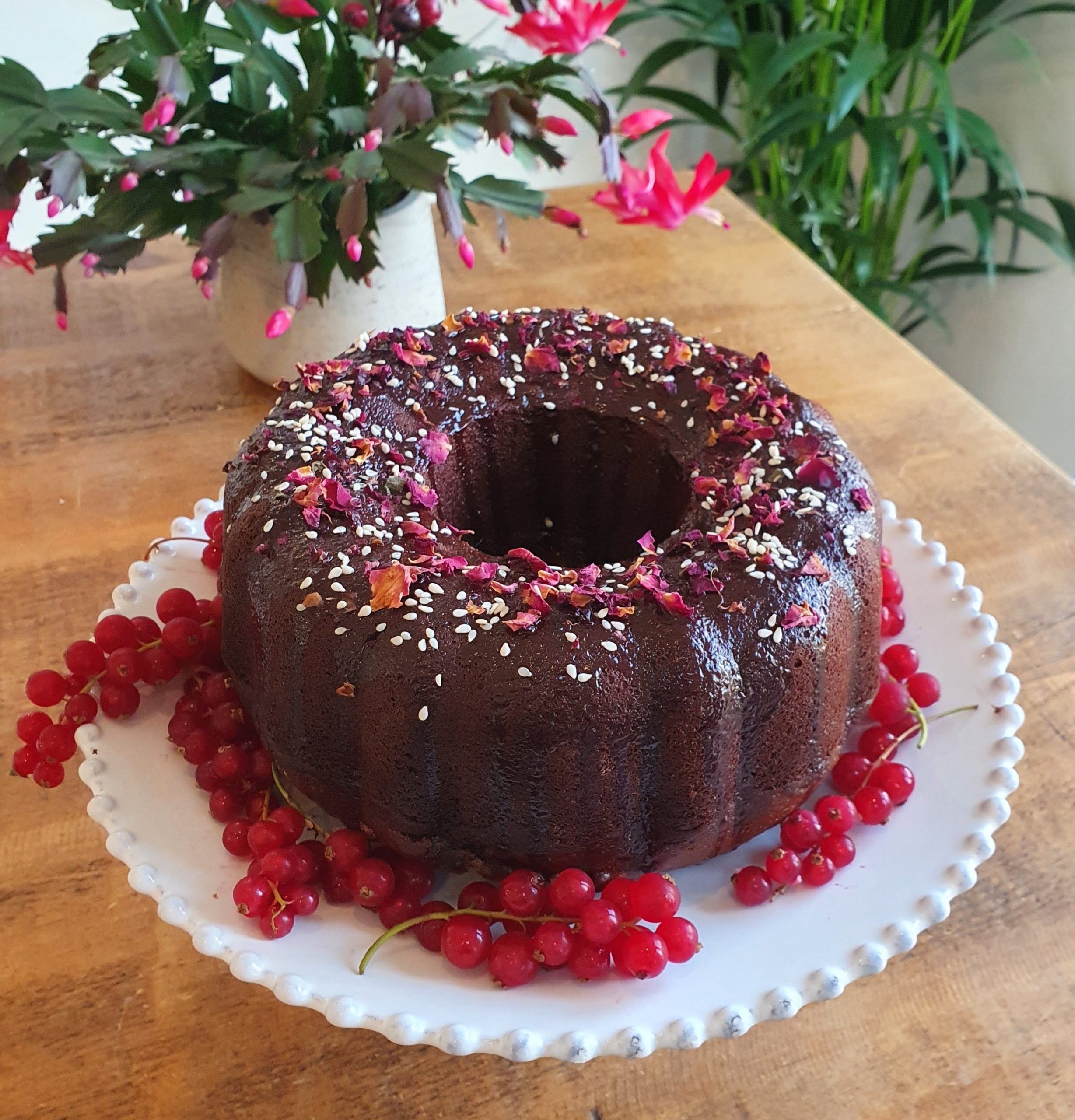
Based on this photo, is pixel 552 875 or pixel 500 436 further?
pixel 500 436

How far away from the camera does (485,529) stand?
1270 millimetres

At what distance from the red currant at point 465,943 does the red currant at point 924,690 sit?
1.58 ft

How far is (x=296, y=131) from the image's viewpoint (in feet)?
4.49

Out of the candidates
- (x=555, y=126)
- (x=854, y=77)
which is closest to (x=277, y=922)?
(x=555, y=126)

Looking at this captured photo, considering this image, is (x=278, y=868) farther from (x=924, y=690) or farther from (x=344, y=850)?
(x=924, y=690)

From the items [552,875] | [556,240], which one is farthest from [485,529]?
[556,240]

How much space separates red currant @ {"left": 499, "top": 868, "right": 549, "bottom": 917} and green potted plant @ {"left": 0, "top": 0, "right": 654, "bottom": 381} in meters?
0.70

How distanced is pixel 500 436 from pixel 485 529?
0.40 feet

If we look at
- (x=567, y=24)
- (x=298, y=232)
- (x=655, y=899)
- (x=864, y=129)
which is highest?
(x=567, y=24)

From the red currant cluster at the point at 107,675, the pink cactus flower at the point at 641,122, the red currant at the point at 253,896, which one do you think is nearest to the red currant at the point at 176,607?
the red currant cluster at the point at 107,675

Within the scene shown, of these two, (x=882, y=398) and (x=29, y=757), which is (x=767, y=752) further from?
(x=882, y=398)

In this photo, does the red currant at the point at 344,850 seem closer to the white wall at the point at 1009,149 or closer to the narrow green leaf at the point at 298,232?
the narrow green leaf at the point at 298,232

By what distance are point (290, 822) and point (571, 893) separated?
0.82 feet

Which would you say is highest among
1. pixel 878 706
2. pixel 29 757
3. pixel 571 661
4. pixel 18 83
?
pixel 18 83
